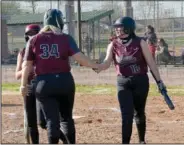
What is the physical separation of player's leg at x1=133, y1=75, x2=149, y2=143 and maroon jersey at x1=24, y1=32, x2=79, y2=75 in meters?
1.29

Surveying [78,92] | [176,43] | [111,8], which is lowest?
[78,92]

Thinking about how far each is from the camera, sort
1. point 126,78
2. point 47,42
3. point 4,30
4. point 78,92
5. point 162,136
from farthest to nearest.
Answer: point 4,30 → point 78,92 → point 162,136 → point 126,78 → point 47,42

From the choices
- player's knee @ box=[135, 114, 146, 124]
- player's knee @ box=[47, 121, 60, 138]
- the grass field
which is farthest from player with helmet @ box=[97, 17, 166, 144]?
player's knee @ box=[47, 121, 60, 138]

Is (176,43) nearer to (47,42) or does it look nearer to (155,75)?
(155,75)

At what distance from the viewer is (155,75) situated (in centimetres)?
738

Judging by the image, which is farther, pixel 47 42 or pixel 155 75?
pixel 155 75

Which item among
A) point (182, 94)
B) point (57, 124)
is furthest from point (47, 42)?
point (182, 94)

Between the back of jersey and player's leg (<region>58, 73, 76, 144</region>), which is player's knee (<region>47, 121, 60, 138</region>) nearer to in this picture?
player's leg (<region>58, 73, 76, 144</region>)

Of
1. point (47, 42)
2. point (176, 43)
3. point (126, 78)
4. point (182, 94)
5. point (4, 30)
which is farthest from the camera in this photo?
point (4, 30)

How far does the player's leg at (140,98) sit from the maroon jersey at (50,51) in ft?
4.22

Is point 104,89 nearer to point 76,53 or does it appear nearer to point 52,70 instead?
point 76,53

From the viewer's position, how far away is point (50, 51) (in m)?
6.27

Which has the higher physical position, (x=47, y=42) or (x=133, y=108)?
(x=47, y=42)

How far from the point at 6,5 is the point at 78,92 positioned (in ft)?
20.7
